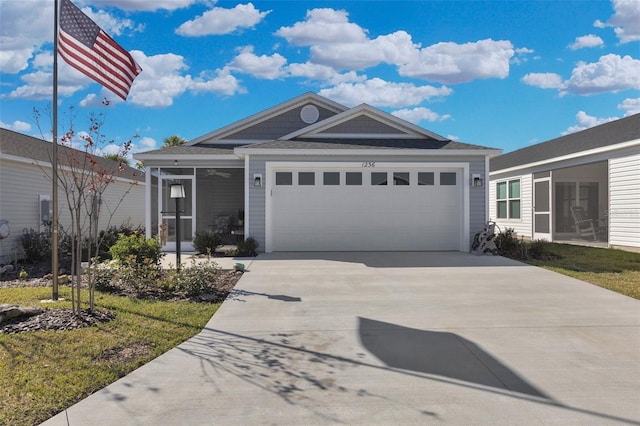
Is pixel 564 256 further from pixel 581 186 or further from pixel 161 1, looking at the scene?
pixel 161 1

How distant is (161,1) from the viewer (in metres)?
10.5

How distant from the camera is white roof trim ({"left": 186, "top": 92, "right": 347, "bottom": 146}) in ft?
51.5

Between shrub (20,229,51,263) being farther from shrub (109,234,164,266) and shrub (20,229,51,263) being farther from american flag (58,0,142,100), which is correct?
american flag (58,0,142,100)

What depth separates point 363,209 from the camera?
12.7m

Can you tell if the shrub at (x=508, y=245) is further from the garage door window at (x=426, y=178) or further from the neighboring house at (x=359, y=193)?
the garage door window at (x=426, y=178)

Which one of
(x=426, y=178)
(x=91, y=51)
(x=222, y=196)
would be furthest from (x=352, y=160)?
(x=222, y=196)

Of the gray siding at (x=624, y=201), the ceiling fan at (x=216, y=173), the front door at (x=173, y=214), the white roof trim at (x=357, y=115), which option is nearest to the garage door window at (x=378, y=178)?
the white roof trim at (x=357, y=115)

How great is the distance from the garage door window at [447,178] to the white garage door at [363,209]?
0.10ft

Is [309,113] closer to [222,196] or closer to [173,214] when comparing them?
[222,196]

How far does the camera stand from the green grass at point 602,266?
7.96m

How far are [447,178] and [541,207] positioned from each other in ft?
26.7

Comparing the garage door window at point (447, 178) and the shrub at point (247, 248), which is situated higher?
the garage door window at point (447, 178)

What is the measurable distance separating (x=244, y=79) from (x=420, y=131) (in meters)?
6.42

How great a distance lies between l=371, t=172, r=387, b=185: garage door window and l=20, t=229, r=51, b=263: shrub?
9.23 meters
